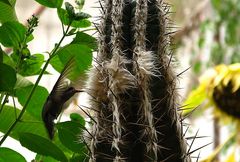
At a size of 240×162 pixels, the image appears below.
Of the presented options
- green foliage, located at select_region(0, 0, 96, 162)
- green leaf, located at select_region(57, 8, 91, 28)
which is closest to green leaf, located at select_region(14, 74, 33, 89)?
green foliage, located at select_region(0, 0, 96, 162)

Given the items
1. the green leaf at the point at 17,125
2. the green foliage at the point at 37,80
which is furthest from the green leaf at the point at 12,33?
the green leaf at the point at 17,125

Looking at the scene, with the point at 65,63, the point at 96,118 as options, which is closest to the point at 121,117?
the point at 96,118

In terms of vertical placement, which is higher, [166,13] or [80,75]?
[166,13]

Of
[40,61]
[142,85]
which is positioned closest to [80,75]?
[40,61]

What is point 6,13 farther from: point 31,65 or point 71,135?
point 71,135

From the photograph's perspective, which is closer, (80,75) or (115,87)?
(115,87)

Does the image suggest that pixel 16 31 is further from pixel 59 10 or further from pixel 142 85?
pixel 142 85
